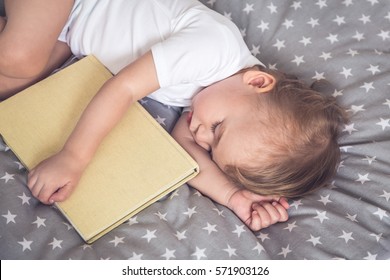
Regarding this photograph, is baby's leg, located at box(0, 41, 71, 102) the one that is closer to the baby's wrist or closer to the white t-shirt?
the white t-shirt

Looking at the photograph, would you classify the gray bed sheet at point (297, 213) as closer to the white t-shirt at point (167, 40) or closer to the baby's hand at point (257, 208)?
the baby's hand at point (257, 208)

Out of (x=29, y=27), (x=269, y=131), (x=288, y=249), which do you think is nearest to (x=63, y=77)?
(x=29, y=27)

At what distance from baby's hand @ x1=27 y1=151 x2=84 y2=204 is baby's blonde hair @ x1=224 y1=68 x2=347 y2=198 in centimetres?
31

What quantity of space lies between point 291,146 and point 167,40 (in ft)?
1.06

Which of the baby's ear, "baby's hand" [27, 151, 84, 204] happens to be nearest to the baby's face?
the baby's ear

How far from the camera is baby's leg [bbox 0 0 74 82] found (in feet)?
3.15

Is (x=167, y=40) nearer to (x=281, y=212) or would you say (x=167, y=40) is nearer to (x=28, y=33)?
(x=28, y=33)

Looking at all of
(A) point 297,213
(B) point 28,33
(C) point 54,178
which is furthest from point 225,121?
(B) point 28,33

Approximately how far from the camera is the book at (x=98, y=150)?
2.93 feet

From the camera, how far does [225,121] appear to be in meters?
0.93

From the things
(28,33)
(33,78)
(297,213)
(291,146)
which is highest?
(28,33)

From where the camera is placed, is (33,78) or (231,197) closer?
(231,197)
